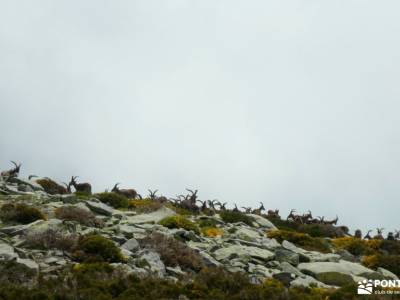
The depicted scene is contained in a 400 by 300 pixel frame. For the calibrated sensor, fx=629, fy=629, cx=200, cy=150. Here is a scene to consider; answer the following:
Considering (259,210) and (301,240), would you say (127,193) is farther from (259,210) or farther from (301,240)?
(301,240)

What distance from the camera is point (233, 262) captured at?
19.4m

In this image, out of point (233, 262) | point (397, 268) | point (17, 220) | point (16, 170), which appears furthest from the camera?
point (16, 170)

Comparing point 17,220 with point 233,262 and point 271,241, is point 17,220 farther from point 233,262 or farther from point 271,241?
point 271,241

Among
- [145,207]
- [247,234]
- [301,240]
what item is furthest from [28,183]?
[301,240]

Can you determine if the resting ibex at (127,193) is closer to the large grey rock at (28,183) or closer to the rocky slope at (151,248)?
the large grey rock at (28,183)

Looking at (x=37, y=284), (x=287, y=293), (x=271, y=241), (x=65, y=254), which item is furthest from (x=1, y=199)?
(x=287, y=293)

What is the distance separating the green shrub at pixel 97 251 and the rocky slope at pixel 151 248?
3 cm

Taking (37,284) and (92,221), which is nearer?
(37,284)

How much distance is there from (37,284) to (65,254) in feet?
12.1

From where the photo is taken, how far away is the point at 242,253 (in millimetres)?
20531

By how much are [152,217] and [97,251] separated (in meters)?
8.46

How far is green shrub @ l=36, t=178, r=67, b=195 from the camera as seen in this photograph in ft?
111

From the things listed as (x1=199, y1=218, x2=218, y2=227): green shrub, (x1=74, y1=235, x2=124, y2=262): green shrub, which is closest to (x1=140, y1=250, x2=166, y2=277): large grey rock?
(x1=74, y1=235, x2=124, y2=262): green shrub

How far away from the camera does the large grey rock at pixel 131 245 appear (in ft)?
63.4
